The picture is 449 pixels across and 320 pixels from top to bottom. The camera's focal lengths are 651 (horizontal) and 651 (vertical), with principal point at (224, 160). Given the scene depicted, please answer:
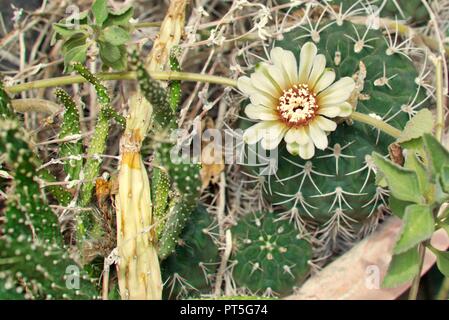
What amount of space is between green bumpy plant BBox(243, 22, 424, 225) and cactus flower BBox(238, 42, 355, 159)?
0.16 ft

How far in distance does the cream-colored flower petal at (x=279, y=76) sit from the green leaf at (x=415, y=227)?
301 millimetres

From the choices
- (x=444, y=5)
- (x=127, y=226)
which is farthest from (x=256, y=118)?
(x=444, y=5)

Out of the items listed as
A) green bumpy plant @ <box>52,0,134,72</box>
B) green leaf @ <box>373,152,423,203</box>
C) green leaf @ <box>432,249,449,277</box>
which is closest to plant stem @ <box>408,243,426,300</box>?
green leaf @ <box>432,249,449,277</box>

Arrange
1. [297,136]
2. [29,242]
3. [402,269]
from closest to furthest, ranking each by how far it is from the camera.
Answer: [29,242]
[402,269]
[297,136]

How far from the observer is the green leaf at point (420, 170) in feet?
2.95

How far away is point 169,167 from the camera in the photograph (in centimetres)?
81

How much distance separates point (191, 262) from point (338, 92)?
40 centimetres

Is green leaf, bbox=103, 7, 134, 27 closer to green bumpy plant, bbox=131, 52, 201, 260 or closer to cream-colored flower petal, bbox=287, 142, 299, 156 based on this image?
green bumpy plant, bbox=131, 52, 201, 260

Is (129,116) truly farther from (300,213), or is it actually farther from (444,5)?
(444,5)

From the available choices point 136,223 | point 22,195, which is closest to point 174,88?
point 136,223

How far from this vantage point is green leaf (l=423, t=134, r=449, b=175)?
0.85 meters

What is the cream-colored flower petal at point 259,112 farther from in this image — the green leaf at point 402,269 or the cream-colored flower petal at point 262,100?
the green leaf at point 402,269

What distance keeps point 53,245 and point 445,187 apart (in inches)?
20.2

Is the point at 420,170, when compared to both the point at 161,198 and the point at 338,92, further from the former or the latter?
the point at 161,198
